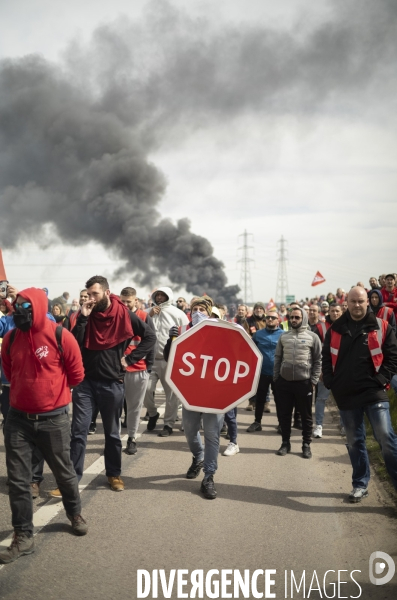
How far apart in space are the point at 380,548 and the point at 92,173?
187 feet

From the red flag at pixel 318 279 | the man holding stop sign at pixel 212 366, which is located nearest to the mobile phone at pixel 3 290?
the man holding stop sign at pixel 212 366

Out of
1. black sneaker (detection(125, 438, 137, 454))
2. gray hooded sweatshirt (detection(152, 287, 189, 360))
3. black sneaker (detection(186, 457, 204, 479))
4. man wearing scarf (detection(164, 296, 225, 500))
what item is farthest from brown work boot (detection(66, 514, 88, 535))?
gray hooded sweatshirt (detection(152, 287, 189, 360))

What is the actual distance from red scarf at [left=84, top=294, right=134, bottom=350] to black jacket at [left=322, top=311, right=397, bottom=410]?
1980 mm

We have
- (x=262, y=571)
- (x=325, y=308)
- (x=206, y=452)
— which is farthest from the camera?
(x=325, y=308)

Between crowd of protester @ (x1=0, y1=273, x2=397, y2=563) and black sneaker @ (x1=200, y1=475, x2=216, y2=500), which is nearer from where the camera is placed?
crowd of protester @ (x1=0, y1=273, x2=397, y2=563)

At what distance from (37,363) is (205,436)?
6.52 ft

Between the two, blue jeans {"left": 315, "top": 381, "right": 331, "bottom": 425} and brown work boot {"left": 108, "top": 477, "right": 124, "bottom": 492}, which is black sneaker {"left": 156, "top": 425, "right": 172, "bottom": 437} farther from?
brown work boot {"left": 108, "top": 477, "right": 124, "bottom": 492}

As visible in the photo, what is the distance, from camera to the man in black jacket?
5.09 metres

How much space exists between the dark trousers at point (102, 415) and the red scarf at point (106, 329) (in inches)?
13.7

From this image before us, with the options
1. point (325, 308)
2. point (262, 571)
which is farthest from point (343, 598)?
point (325, 308)

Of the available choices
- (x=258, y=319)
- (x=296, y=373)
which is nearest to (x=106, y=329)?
(x=296, y=373)

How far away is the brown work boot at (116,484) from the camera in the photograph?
18.0 ft

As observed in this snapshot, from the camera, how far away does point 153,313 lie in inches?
344

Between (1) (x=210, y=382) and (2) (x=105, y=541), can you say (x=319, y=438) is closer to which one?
(1) (x=210, y=382)
